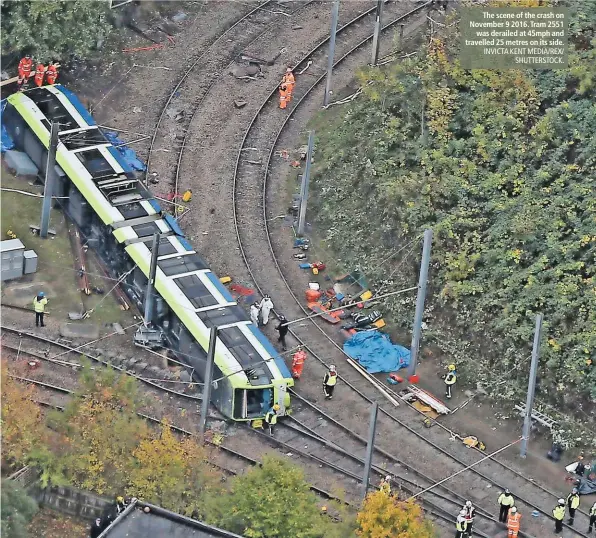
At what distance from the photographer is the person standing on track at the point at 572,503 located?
47719mm

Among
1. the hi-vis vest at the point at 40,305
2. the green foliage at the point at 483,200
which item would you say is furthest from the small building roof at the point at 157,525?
the green foliage at the point at 483,200

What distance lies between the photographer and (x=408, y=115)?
58219mm

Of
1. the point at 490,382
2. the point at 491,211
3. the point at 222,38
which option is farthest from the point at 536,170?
the point at 222,38

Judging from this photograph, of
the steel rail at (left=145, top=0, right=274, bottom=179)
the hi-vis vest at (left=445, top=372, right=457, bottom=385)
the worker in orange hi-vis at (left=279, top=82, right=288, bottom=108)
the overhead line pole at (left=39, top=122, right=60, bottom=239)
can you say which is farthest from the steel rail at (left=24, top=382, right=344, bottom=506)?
the worker in orange hi-vis at (left=279, top=82, right=288, bottom=108)

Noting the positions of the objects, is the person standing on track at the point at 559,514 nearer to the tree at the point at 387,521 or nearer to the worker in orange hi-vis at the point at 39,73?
the tree at the point at 387,521

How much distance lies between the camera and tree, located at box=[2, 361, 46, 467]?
46.0 m

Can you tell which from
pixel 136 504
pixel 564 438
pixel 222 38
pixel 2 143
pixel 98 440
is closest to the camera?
pixel 136 504

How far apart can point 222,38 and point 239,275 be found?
14.1 meters

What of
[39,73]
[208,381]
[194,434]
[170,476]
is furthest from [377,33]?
[170,476]

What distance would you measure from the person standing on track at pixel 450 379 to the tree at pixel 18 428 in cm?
1246

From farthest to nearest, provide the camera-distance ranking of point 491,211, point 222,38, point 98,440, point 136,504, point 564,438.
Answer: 1. point 222,38
2. point 491,211
3. point 564,438
4. point 98,440
5. point 136,504

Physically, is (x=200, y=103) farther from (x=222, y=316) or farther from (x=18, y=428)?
(x=18, y=428)

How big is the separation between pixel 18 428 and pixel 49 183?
12.5m

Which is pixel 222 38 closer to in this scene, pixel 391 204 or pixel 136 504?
pixel 391 204
